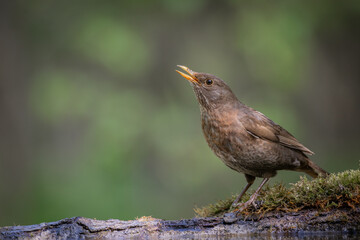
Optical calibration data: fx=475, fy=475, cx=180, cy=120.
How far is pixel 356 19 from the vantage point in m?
9.77

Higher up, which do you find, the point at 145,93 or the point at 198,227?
the point at 145,93

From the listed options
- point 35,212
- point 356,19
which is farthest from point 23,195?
point 356,19

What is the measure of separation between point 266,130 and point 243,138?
1.10ft

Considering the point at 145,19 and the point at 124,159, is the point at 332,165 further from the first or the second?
the point at 145,19

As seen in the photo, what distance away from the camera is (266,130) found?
4918 mm

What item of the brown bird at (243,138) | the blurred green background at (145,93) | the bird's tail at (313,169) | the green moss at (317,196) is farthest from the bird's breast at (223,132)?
the blurred green background at (145,93)

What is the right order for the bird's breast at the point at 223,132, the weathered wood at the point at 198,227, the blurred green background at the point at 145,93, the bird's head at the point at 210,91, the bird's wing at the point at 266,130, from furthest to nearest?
the blurred green background at the point at 145,93 → the bird's head at the point at 210,91 → the bird's wing at the point at 266,130 → the bird's breast at the point at 223,132 → the weathered wood at the point at 198,227

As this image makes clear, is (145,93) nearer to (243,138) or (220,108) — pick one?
(220,108)

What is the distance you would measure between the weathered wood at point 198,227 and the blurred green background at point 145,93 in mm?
4663

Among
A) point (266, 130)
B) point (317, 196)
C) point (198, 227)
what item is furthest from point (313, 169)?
point (198, 227)

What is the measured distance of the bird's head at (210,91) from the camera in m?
5.11

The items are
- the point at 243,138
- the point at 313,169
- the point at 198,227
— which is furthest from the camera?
the point at 313,169

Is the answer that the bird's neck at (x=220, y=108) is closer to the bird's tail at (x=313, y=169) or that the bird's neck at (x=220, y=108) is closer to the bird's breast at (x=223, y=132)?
the bird's breast at (x=223, y=132)

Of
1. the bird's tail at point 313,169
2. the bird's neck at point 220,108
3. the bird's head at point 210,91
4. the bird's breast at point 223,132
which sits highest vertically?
the bird's head at point 210,91
